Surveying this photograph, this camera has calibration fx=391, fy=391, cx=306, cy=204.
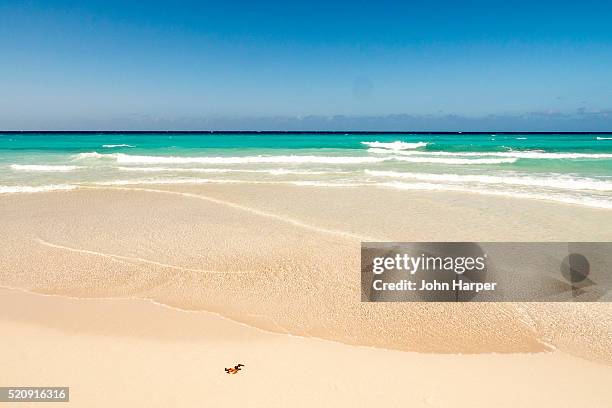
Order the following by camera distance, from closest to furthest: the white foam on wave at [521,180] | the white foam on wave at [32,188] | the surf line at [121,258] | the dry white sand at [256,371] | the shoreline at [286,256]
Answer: the dry white sand at [256,371] < the shoreline at [286,256] < the surf line at [121,258] < the white foam on wave at [32,188] < the white foam on wave at [521,180]

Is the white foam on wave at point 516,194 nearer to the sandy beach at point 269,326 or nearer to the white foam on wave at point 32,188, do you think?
the sandy beach at point 269,326

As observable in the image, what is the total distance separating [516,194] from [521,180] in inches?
167

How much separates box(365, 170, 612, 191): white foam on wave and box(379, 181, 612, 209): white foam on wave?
2.00 m

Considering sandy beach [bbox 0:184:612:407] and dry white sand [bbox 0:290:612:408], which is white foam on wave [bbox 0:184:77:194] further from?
dry white sand [bbox 0:290:612:408]

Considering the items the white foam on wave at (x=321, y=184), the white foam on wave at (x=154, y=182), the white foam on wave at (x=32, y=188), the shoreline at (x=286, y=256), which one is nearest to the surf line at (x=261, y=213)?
the shoreline at (x=286, y=256)

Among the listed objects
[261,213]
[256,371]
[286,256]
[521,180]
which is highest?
[521,180]

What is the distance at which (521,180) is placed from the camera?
1571 centimetres

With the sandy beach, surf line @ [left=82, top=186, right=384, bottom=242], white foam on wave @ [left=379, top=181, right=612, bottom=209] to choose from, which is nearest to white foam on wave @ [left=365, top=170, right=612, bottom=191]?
white foam on wave @ [left=379, top=181, right=612, bottom=209]

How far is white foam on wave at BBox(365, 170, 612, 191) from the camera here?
13709 mm

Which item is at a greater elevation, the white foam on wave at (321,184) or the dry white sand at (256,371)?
the white foam on wave at (321,184)

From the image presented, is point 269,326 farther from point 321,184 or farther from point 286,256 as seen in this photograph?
point 321,184

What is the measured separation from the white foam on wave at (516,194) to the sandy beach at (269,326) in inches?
95.8

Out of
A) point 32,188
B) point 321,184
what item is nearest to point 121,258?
point 321,184

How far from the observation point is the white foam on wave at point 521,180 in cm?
1371
